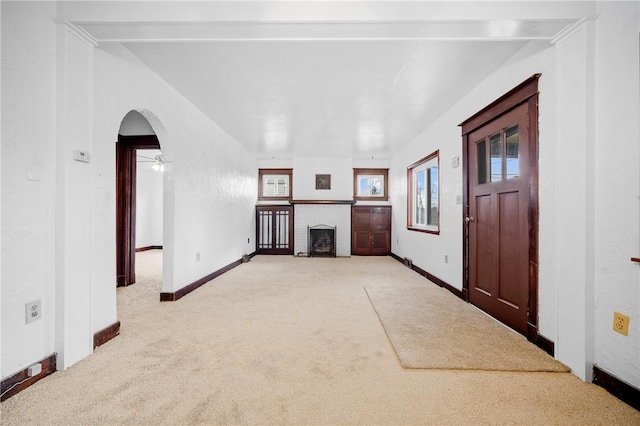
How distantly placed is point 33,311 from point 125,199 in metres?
2.37

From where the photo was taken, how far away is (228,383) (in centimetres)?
157

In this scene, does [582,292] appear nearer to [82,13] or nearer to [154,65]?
[82,13]

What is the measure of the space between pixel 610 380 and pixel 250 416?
192 centimetres

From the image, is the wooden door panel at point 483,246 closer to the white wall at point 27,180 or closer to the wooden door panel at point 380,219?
the white wall at point 27,180

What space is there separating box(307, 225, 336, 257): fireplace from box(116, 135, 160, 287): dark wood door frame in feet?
12.0

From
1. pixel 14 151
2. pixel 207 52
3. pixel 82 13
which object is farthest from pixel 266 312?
pixel 82 13

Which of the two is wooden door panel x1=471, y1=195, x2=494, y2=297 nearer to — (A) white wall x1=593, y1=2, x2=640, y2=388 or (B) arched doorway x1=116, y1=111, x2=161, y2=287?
(A) white wall x1=593, y1=2, x2=640, y2=388

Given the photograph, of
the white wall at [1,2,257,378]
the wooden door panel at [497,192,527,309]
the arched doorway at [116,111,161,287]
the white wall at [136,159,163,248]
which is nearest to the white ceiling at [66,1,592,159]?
the white wall at [1,2,257,378]

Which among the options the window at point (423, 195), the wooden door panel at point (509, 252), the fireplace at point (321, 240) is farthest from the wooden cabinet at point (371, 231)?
the wooden door panel at point (509, 252)

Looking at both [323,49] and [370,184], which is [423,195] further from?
[323,49]

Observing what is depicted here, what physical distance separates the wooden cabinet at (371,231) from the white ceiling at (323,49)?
2694mm

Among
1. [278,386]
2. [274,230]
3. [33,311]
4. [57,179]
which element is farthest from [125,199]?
[274,230]

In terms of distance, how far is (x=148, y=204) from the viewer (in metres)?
7.61

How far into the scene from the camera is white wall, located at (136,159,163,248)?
7.40 metres
